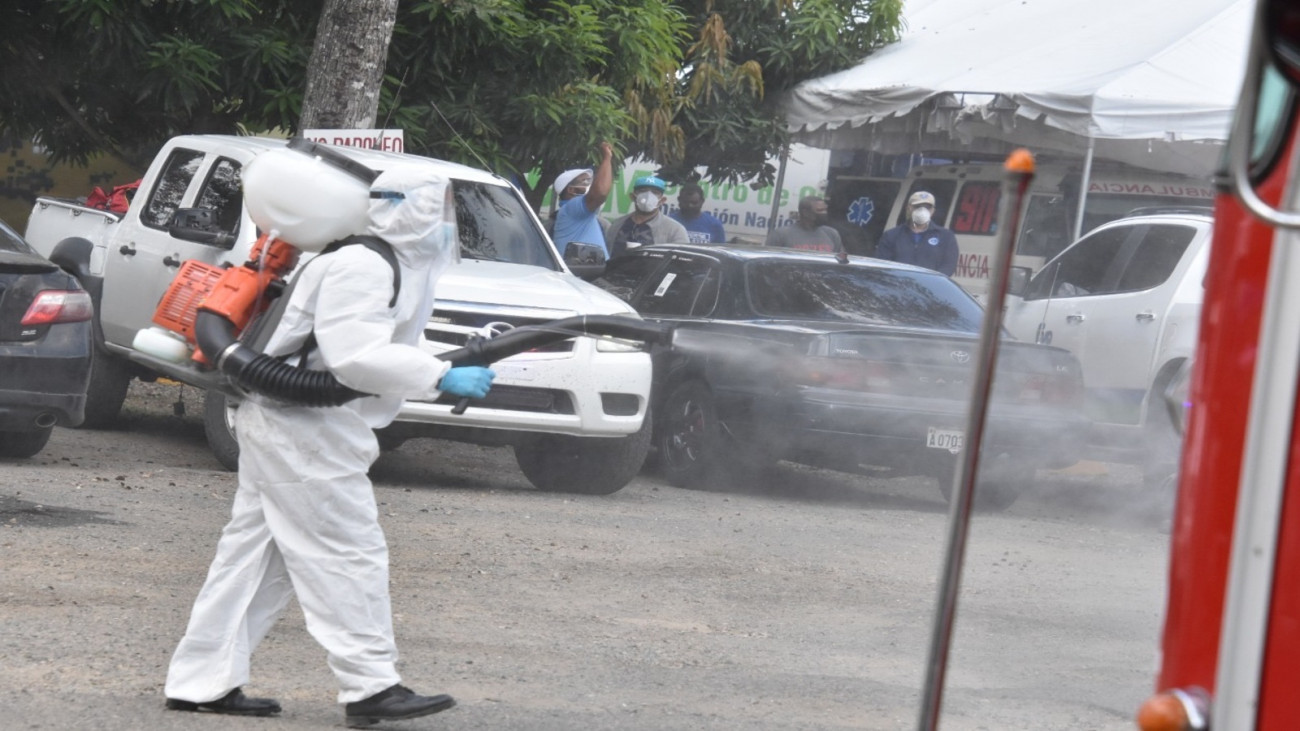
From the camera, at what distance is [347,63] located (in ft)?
38.2

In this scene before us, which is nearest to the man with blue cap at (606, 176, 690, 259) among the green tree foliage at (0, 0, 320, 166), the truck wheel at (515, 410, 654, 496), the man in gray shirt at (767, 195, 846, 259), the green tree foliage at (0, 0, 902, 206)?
the green tree foliage at (0, 0, 902, 206)

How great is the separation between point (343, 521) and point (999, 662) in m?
2.63

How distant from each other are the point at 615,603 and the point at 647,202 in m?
7.01

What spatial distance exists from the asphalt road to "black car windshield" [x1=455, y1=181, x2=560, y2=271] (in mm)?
1337

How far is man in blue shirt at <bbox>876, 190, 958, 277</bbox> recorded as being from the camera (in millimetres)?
Answer: 13844

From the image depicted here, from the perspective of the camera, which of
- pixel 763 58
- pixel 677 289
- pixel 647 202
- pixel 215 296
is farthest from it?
pixel 763 58

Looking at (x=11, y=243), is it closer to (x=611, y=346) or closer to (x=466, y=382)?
(x=611, y=346)

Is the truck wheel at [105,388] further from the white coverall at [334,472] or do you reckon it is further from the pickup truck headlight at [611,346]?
the white coverall at [334,472]

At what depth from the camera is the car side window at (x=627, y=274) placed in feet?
36.6

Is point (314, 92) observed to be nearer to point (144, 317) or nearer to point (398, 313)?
point (144, 317)

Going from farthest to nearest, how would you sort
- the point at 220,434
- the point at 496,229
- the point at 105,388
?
1. the point at 105,388
2. the point at 496,229
3. the point at 220,434

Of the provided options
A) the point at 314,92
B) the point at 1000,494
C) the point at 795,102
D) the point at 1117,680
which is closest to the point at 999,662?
the point at 1117,680

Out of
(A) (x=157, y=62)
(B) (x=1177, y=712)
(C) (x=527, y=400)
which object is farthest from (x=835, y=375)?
(B) (x=1177, y=712)

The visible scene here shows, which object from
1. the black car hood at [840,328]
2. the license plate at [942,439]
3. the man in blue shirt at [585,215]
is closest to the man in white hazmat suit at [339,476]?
the black car hood at [840,328]
